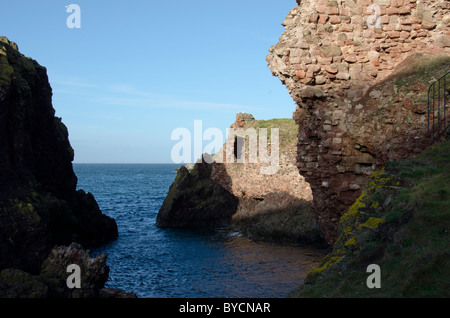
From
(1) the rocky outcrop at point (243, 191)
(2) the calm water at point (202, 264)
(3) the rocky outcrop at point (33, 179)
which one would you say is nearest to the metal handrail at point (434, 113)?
(2) the calm water at point (202, 264)

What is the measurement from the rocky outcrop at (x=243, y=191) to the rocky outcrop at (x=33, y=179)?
921 centimetres

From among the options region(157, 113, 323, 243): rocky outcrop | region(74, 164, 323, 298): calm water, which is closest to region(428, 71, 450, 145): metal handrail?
region(74, 164, 323, 298): calm water

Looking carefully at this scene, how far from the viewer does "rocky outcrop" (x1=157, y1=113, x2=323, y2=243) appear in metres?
36.0

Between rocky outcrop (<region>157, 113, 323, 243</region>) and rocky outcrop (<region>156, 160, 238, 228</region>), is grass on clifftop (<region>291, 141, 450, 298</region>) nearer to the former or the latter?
rocky outcrop (<region>157, 113, 323, 243</region>)

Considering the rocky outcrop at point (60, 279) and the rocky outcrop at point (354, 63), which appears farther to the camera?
the rocky outcrop at point (60, 279)

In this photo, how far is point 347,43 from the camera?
40.5 feet

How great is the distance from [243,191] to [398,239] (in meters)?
36.6

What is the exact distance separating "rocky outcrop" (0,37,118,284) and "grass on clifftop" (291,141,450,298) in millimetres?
19587

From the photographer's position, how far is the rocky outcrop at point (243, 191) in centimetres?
3597

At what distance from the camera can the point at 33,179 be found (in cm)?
2812

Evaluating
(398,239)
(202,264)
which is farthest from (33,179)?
(398,239)

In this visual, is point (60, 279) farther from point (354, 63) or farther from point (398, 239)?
point (354, 63)

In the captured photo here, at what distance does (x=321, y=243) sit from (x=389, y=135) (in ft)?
69.4

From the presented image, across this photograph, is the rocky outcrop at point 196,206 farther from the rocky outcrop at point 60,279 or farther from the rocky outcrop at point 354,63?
the rocky outcrop at point 354,63
